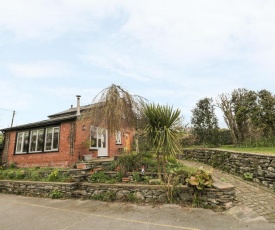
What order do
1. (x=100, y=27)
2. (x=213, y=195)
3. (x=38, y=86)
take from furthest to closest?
1. (x=38, y=86)
2. (x=100, y=27)
3. (x=213, y=195)

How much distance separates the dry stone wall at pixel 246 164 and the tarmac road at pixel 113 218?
10.4 ft

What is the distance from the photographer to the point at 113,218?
18.5ft

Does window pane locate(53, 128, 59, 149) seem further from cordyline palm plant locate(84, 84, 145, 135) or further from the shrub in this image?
the shrub

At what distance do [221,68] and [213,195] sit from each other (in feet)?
27.3

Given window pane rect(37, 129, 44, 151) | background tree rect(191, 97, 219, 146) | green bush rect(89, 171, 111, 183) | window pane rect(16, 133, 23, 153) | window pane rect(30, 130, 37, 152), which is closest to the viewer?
green bush rect(89, 171, 111, 183)

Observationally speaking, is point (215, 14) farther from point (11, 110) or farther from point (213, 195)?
point (11, 110)

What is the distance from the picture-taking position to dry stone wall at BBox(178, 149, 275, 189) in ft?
23.5

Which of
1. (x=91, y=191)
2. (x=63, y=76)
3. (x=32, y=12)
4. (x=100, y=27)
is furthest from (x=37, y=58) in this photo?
(x=91, y=191)

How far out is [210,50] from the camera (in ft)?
33.9

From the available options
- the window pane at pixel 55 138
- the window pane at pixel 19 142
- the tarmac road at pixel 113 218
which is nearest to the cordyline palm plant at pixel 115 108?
the tarmac road at pixel 113 218

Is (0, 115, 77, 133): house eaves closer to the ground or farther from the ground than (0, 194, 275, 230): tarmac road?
farther from the ground

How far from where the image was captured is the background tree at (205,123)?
50.9ft

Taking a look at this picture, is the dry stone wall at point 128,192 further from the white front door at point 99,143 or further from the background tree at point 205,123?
the background tree at point 205,123

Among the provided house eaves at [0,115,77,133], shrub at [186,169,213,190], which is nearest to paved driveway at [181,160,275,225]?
shrub at [186,169,213,190]
